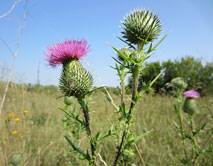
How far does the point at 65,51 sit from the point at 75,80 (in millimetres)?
369

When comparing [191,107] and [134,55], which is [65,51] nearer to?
[134,55]

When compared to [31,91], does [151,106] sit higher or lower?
lower

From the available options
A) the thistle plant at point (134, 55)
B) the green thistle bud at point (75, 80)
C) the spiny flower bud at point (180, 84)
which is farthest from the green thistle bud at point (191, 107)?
the green thistle bud at point (75, 80)

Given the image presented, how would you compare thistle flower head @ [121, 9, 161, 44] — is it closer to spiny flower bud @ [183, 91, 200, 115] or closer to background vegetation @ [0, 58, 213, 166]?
background vegetation @ [0, 58, 213, 166]

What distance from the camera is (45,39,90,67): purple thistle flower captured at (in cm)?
167

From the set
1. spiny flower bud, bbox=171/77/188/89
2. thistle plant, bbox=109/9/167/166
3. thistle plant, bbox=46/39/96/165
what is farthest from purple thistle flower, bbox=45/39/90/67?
spiny flower bud, bbox=171/77/188/89

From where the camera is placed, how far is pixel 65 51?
167 centimetres

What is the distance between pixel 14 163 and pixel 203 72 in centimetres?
2170

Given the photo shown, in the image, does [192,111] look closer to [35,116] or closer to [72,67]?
[72,67]

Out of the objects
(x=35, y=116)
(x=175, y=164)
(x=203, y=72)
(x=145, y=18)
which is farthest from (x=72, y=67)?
(x=203, y=72)


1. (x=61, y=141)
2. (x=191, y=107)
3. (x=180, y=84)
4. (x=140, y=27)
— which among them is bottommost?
(x=61, y=141)

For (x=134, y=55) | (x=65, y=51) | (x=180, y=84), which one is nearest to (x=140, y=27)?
(x=134, y=55)

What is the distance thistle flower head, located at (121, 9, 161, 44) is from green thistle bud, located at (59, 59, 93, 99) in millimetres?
618

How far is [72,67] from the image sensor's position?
1688mm
